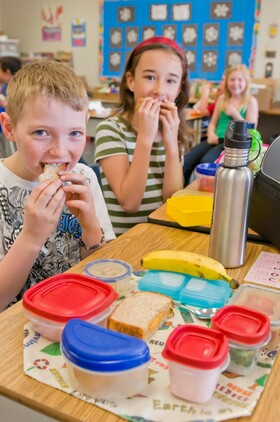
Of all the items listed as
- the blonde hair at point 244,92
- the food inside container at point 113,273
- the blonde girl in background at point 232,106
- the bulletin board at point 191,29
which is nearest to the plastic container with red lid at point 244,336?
the food inside container at point 113,273

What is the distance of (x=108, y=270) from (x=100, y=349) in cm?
30

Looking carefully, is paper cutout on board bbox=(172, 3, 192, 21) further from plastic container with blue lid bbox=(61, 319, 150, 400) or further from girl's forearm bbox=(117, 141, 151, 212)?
plastic container with blue lid bbox=(61, 319, 150, 400)

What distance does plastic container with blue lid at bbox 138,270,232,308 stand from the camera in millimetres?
761

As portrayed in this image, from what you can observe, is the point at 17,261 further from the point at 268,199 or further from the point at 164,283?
the point at 268,199

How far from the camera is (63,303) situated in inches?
25.6

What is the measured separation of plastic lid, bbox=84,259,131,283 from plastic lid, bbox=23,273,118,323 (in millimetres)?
79

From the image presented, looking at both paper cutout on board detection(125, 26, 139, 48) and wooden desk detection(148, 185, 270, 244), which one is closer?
wooden desk detection(148, 185, 270, 244)

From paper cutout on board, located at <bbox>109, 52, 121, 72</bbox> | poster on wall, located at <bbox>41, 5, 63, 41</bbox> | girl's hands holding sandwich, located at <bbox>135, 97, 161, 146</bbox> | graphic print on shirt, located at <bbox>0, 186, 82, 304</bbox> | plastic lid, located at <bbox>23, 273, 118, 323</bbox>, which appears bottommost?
graphic print on shirt, located at <bbox>0, 186, 82, 304</bbox>

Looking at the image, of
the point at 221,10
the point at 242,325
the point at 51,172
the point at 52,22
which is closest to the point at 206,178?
the point at 51,172

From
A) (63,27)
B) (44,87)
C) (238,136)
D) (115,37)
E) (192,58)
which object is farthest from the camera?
(63,27)

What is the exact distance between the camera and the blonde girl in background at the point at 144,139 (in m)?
1.48

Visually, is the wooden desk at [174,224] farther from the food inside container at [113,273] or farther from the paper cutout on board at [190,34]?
the paper cutout on board at [190,34]

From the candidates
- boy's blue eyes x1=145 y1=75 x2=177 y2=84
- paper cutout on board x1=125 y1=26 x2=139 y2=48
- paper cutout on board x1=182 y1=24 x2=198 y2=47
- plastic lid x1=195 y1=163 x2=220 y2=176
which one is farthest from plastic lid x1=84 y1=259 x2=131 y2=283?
paper cutout on board x1=125 y1=26 x2=139 y2=48

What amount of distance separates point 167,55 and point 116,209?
60 centimetres
